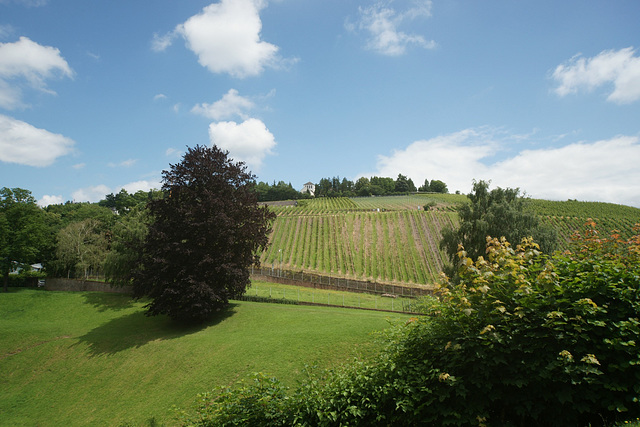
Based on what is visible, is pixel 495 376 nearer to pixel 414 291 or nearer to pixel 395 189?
pixel 414 291

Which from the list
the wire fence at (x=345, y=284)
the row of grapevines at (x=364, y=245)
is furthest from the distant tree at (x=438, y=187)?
the wire fence at (x=345, y=284)

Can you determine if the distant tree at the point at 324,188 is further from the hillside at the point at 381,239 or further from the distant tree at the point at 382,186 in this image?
the hillside at the point at 381,239

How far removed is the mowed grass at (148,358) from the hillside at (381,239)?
79.4ft

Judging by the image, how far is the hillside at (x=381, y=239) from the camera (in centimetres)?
4659

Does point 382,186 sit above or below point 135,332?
above

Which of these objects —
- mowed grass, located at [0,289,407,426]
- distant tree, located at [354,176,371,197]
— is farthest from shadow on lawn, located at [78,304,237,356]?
distant tree, located at [354,176,371,197]

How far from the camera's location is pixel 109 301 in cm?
3177

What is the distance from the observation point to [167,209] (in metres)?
22.5

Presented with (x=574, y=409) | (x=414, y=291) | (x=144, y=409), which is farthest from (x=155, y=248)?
→ (x=414, y=291)

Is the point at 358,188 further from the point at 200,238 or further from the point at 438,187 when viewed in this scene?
the point at 200,238

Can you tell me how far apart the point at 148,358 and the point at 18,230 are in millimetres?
37746

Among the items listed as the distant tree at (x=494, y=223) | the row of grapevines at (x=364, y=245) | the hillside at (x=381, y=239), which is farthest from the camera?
the hillside at (x=381, y=239)

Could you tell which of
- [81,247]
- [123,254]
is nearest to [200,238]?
[123,254]

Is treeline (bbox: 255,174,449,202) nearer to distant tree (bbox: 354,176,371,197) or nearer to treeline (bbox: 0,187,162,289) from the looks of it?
distant tree (bbox: 354,176,371,197)
